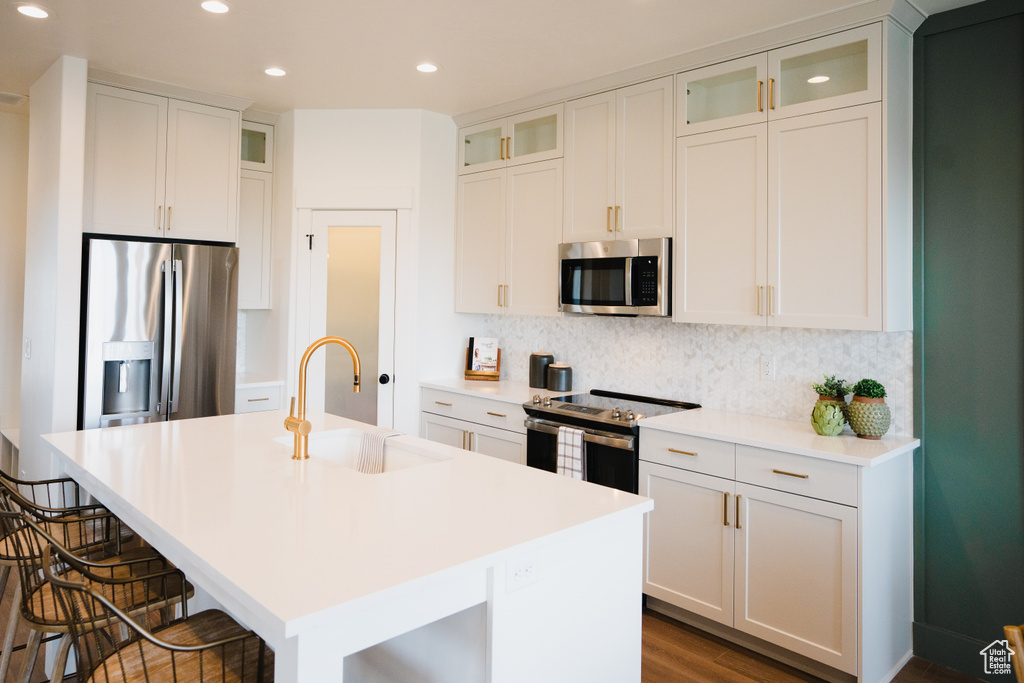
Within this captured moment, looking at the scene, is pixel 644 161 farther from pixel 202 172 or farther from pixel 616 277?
pixel 202 172

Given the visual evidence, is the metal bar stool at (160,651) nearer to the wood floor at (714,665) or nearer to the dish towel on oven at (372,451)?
the dish towel on oven at (372,451)

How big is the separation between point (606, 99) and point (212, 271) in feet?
8.06

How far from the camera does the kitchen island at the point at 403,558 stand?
1.23 metres

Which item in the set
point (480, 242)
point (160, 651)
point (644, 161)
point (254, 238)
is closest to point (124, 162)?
point (254, 238)

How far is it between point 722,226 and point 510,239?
1.42m

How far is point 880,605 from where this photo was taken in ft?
8.41

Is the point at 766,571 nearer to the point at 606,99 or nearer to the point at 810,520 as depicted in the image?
the point at 810,520

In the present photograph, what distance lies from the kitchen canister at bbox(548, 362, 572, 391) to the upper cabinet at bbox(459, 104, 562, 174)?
1235 millimetres

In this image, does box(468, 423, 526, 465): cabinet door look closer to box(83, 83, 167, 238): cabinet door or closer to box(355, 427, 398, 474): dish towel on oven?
box(355, 427, 398, 474): dish towel on oven

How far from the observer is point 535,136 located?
4.04 m

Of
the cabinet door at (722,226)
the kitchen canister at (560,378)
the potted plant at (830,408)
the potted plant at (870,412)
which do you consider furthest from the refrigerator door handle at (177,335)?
the potted plant at (870,412)

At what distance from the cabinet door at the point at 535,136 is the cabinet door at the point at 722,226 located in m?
0.87

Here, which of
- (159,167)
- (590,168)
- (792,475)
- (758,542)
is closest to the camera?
(792,475)

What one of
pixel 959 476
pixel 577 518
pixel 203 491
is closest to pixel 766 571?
pixel 959 476
